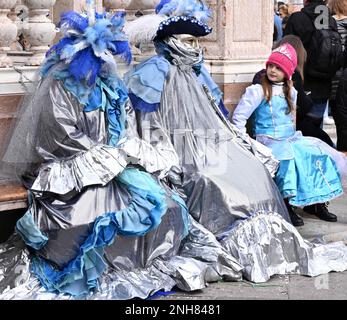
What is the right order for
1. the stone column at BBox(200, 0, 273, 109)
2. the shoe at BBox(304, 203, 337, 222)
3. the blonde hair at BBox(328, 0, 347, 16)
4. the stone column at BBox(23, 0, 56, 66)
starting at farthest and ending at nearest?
the blonde hair at BBox(328, 0, 347, 16) → the stone column at BBox(200, 0, 273, 109) → the shoe at BBox(304, 203, 337, 222) → the stone column at BBox(23, 0, 56, 66)

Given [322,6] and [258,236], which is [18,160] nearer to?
[258,236]

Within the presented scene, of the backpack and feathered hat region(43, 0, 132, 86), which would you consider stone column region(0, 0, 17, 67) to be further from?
the backpack

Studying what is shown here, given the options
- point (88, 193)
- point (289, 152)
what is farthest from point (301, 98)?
point (88, 193)

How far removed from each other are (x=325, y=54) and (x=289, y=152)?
1.90 metres

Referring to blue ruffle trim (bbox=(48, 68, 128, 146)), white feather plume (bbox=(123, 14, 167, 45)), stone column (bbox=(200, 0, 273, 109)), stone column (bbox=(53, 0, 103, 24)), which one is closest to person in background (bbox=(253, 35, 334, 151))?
stone column (bbox=(200, 0, 273, 109))

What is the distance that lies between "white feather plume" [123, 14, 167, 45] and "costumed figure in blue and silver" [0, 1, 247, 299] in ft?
1.70

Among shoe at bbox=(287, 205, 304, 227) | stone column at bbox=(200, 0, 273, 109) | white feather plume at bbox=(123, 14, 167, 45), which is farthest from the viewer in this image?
stone column at bbox=(200, 0, 273, 109)

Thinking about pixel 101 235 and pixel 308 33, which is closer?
pixel 101 235

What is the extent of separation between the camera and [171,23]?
5.94m

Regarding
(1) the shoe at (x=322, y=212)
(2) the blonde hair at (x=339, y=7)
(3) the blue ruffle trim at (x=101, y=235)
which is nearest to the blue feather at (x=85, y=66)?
(3) the blue ruffle trim at (x=101, y=235)

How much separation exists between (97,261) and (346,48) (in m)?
4.23

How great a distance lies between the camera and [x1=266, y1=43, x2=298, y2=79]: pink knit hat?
6.68 meters

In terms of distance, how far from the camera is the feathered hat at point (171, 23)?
5.96 metres

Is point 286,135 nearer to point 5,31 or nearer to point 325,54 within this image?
point 325,54
